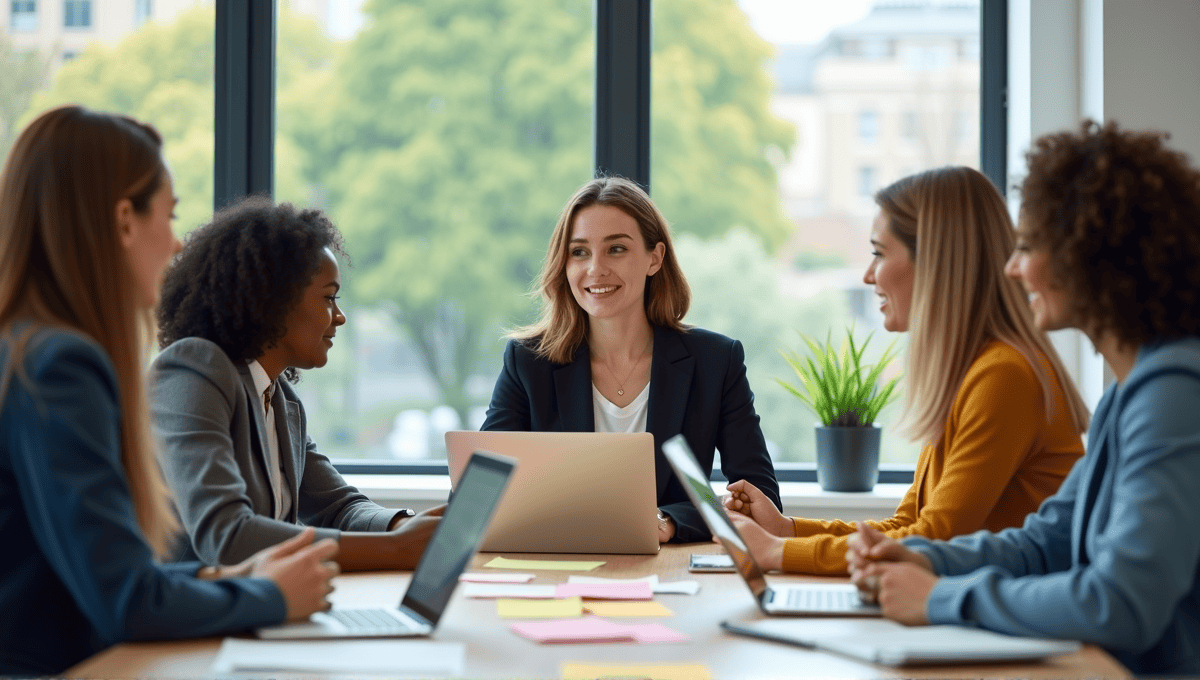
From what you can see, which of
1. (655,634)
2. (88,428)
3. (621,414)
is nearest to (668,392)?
(621,414)

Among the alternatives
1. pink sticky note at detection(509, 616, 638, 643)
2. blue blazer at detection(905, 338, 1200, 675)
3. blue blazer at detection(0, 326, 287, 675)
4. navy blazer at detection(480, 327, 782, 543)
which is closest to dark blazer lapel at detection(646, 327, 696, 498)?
navy blazer at detection(480, 327, 782, 543)

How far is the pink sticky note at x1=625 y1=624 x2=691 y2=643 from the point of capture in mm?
1317

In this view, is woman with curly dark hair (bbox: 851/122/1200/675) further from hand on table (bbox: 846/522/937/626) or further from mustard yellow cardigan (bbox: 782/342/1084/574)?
mustard yellow cardigan (bbox: 782/342/1084/574)

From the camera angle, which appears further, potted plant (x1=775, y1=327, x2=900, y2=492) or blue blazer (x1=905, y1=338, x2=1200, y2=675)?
potted plant (x1=775, y1=327, x2=900, y2=492)

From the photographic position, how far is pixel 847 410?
3.39 metres

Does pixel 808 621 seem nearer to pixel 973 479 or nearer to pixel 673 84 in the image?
pixel 973 479

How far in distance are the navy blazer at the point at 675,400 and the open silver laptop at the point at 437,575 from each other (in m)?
1.17

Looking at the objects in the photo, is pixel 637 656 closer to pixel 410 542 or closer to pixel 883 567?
pixel 883 567

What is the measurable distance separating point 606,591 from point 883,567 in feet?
1.39

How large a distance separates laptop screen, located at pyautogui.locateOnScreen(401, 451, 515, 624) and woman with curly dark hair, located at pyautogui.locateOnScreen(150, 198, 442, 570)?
14.3 inches

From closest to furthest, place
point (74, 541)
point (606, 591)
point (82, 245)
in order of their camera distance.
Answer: point (74, 541) → point (82, 245) → point (606, 591)

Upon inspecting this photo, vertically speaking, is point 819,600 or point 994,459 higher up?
point 994,459

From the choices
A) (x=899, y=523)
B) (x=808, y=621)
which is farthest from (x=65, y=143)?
(x=899, y=523)

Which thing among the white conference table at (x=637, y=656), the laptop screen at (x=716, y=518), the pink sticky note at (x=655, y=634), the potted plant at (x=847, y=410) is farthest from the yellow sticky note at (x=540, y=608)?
the potted plant at (x=847, y=410)
